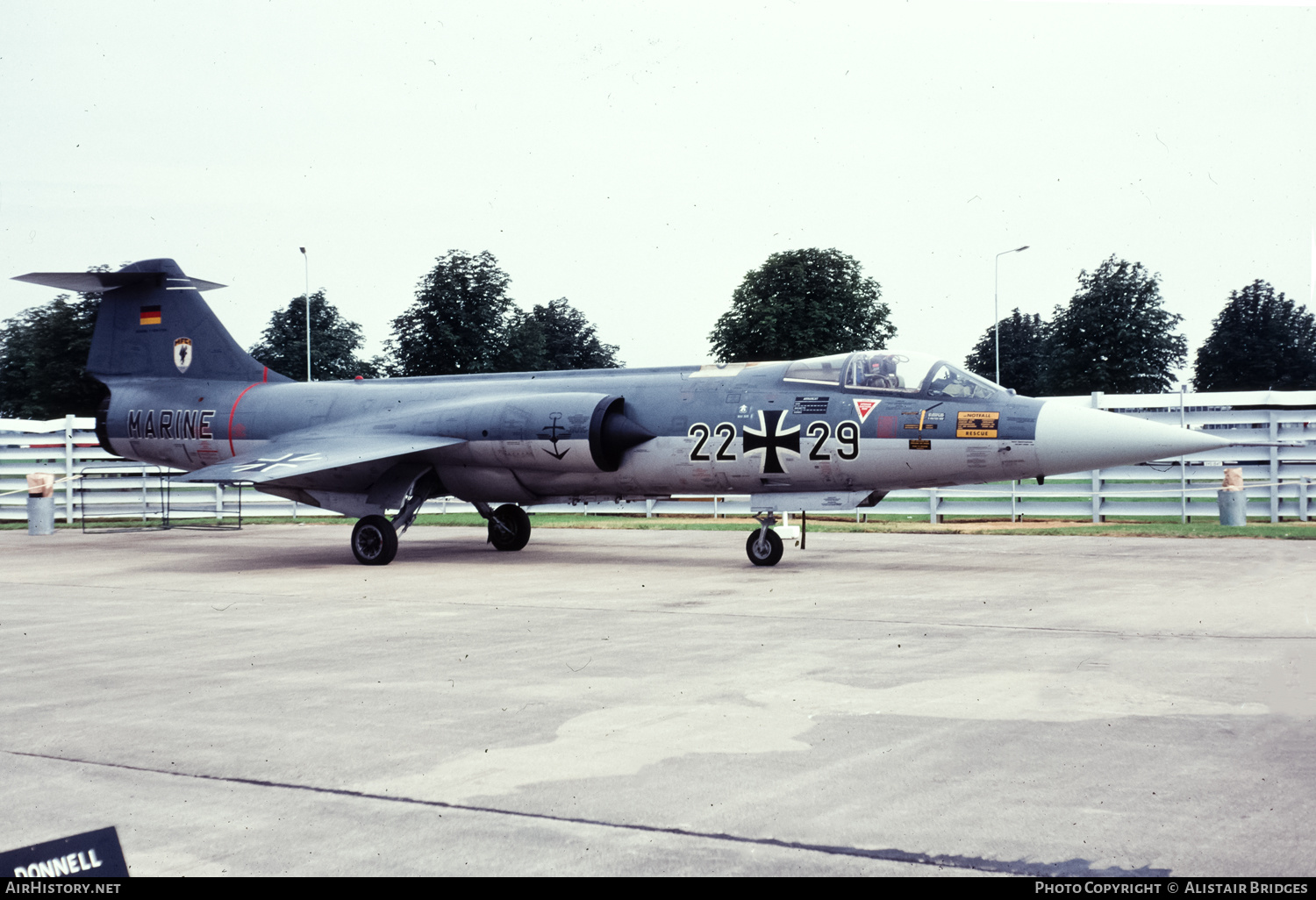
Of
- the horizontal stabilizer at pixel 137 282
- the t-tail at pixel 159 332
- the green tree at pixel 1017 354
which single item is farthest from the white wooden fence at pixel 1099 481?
the green tree at pixel 1017 354

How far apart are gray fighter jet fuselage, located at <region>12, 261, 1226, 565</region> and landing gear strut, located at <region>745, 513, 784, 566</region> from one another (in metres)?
0.02

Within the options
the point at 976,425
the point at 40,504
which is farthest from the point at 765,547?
the point at 40,504

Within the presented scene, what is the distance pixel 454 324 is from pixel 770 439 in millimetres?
45037

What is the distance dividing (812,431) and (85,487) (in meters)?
19.2

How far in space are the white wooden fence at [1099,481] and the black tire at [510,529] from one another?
372 centimetres

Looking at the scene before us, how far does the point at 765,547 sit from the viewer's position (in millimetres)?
13750

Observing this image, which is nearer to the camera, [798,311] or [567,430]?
[567,430]

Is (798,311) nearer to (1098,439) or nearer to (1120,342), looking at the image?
(1120,342)

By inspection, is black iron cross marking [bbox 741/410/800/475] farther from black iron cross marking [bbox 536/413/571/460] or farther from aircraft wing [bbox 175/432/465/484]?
aircraft wing [bbox 175/432/465/484]

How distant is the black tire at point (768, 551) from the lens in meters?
13.7

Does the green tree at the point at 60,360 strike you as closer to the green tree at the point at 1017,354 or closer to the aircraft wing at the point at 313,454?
the aircraft wing at the point at 313,454

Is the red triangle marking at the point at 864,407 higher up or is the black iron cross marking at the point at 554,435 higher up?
the red triangle marking at the point at 864,407

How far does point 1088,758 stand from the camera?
15.1 feet
